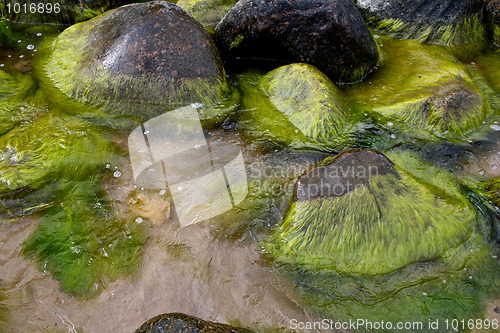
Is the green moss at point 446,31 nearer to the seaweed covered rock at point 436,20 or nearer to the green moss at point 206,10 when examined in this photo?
the seaweed covered rock at point 436,20

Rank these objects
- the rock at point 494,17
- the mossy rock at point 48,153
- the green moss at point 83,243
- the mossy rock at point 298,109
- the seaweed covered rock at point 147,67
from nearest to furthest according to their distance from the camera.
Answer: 1. the green moss at point 83,243
2. the mossy rock at point 48,153
3. the mossy rock at point 298,109
4. the seaweed covered rock at point 147,67
5. the rock at point 494,17

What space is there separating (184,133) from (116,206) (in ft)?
3.56

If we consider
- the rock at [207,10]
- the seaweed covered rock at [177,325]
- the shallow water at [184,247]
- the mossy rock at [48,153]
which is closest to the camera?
the seaweed covered rock at [177,325]

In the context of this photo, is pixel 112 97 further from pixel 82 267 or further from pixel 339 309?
pixel 339 309

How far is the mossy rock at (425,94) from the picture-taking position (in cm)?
401

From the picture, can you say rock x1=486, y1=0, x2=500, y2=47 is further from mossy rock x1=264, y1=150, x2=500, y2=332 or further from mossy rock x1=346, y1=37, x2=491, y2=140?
mossy rock x1=264, y1=150, x2=500, y2=332

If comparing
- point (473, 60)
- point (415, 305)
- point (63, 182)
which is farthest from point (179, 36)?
point (473, 60)

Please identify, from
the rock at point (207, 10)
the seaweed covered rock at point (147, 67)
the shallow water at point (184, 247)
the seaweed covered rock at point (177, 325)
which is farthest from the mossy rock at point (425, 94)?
the seaweed covered rock at point (177, 325)

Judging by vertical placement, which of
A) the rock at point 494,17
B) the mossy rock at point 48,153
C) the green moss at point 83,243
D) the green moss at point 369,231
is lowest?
the green moss at point 83,243

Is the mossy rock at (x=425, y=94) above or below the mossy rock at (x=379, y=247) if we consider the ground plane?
above

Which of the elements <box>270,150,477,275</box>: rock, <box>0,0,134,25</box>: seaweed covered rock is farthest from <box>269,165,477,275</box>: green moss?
<box>0,0,134,25</box>: seaweed covered rock

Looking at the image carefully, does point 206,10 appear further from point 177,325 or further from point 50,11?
point 177,325

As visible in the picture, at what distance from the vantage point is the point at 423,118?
405 cm

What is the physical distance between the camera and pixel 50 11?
5.36 meters
